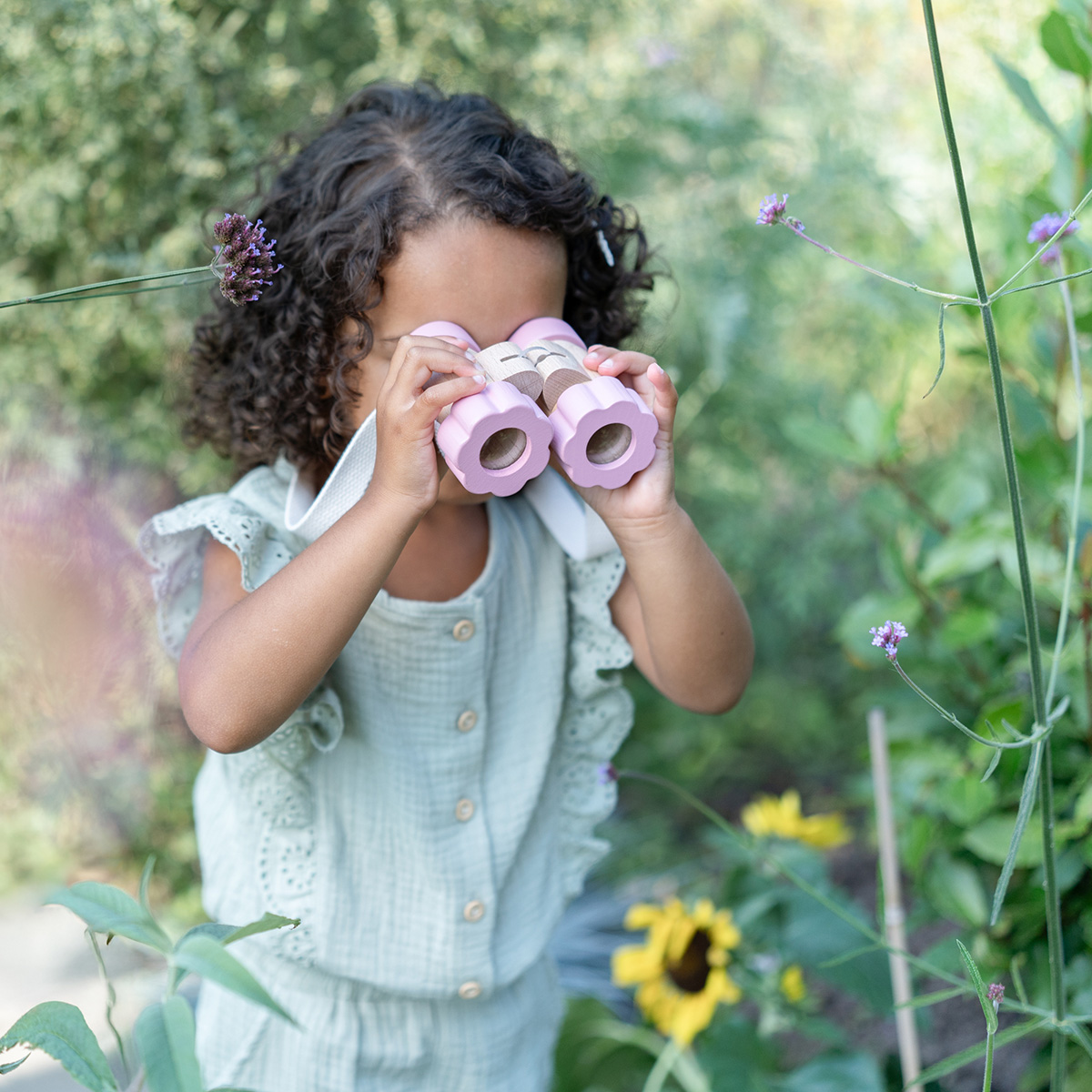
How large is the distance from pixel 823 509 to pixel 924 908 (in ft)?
2.87

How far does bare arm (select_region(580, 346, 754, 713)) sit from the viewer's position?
807mm

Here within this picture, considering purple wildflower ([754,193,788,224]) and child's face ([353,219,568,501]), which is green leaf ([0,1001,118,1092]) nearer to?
child's face ([353,219,568,501])

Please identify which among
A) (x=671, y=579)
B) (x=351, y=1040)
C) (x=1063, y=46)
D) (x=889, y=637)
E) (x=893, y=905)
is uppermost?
(x=1063, y=46)

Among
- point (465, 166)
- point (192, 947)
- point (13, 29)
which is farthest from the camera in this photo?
point (13, 29)

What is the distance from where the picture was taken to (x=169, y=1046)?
17.9 inches

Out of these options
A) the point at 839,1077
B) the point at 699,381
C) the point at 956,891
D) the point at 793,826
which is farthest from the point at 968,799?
the point at 699,381

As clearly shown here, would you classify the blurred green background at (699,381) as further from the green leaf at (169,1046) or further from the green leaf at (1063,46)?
the green leaf at (169,1046)

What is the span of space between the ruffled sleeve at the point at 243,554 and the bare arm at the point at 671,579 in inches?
10.7

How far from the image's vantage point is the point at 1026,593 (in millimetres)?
614

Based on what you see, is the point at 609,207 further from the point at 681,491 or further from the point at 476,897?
the point at 681,491

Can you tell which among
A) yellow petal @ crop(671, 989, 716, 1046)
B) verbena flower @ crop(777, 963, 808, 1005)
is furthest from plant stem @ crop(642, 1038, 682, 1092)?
verbena flower @ crop(777, 963, 808, 1005)

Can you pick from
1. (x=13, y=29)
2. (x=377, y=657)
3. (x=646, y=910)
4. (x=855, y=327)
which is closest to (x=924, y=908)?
(x=646, y=910)

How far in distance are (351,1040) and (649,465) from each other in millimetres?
615

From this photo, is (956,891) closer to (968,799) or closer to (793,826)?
(968,799)
